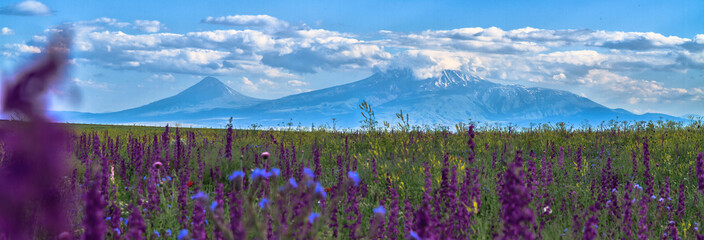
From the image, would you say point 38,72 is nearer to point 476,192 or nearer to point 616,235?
point 476,192

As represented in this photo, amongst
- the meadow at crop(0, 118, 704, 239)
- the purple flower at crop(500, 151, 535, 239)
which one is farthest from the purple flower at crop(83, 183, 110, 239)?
the purple flower at crop(500, 151, 535, 239)

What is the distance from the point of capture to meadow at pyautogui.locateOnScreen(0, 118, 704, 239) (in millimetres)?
1939

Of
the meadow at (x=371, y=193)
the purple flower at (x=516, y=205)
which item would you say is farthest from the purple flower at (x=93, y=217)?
the purple flower at (x=516, y=205)

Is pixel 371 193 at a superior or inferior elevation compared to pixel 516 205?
inferior

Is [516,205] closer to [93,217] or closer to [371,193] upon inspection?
[93,217]

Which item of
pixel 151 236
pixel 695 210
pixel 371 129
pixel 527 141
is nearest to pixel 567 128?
pixel 527 141

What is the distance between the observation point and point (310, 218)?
2.54m

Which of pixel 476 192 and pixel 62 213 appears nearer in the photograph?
pixel 62 213

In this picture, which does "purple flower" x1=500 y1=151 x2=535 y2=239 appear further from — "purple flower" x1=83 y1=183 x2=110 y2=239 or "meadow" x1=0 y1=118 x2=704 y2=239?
"purple flower" x1=83 y1=183 x2=110 y2=239

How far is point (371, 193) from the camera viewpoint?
593 centimetres

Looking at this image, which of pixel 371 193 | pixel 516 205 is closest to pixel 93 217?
pixel 516 205

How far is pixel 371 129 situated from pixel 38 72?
11.2 meters

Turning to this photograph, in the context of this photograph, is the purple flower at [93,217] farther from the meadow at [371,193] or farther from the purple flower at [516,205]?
the purple flower at [516,205]

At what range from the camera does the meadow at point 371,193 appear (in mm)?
1939
